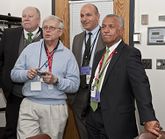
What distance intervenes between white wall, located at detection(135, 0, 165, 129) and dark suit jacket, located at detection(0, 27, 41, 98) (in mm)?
1275

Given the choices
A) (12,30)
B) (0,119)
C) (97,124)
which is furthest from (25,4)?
(97,124)

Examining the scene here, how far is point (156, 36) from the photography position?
3482 millimetres

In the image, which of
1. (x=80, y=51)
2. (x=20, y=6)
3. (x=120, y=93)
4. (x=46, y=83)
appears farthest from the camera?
(x=20, y=6)

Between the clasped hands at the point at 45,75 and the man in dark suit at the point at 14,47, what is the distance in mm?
467

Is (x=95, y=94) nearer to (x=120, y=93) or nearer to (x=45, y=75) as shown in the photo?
(x=120, y=93)

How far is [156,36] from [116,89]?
43.0 inches

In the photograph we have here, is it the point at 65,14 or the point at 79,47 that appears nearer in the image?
the point at 79,47

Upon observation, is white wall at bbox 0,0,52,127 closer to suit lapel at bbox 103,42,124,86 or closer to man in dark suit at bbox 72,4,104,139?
man in dark suit at bbox 72,4,104,139

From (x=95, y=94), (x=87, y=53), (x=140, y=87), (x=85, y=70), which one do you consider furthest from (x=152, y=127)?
(x=87, y=53)

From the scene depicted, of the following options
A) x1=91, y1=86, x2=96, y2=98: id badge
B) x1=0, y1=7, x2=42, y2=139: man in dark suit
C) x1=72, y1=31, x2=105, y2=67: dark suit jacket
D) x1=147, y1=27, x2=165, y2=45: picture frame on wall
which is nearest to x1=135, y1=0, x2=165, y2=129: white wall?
x1=147, y1=27, x2=165, y2=45: picture frame on wall

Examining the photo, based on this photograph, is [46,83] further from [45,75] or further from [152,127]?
[152,127]

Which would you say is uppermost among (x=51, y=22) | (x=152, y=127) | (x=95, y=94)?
(x=51, y=22)

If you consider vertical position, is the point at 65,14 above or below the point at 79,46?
above

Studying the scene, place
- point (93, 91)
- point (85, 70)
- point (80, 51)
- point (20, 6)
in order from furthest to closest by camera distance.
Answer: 1. point (20, 6)
2. point (80, 51)
3. point (85, 70)
4. point (93, 91)
